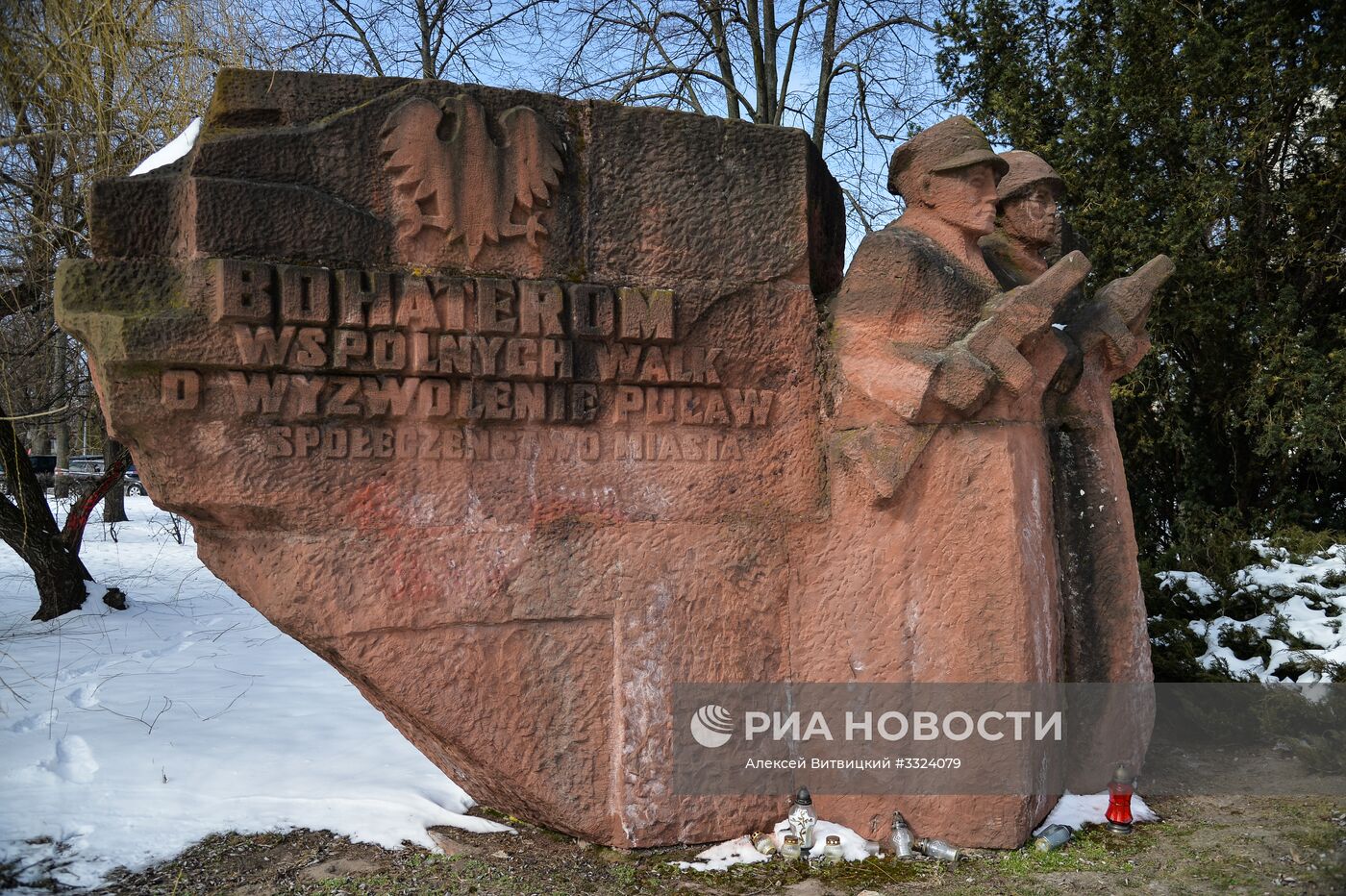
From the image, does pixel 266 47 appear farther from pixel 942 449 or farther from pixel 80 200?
pixel 942 449

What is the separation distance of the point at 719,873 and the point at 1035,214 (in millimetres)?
2580

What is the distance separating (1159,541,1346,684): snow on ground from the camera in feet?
14.7

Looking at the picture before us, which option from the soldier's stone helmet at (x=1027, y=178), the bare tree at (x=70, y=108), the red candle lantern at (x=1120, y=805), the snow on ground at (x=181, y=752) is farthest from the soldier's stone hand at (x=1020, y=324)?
the bare tree at (x=70, y=108)

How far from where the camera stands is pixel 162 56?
5.43 meters

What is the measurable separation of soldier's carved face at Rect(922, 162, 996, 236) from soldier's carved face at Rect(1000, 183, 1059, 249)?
0.45 metres

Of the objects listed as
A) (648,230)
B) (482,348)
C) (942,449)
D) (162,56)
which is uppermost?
(162,56)

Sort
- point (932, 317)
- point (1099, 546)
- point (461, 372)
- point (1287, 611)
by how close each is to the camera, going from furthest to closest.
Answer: point (1287, 611)
point (1099, 546)
point (932, 317)
point (461, 372)

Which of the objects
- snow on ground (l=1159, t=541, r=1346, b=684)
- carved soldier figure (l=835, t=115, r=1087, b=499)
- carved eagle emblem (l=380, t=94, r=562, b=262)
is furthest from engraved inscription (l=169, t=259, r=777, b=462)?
snow on ground (l=1159, t=541, r=1346, b=684)

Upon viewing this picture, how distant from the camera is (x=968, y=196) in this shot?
3.38 m

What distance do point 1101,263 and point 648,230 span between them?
560 cm

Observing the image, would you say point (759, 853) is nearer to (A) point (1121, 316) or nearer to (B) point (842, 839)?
(B) point (842, 839)

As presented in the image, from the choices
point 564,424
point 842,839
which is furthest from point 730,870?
point 564,424

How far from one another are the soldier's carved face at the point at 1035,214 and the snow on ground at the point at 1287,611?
221cm

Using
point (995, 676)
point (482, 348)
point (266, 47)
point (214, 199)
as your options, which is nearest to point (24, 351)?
point (266, 47)
